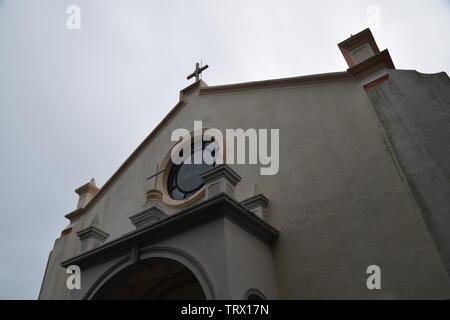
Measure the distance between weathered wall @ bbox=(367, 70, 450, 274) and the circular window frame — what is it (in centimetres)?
438

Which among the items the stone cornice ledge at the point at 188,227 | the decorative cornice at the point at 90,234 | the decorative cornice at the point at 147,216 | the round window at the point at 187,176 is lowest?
the stone cornice ledge at the point at 188,227

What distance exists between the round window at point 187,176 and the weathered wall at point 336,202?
1248mm

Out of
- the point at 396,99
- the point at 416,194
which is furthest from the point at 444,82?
the point at 416,194

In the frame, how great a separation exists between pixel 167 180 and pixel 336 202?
521 centimetres

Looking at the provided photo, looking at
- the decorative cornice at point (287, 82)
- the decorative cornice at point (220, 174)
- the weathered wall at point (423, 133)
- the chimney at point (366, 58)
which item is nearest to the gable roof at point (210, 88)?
the decorative cornice at point (287, 82)

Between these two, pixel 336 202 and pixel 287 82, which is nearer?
pixel 336 202

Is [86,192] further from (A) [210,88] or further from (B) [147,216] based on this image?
(B) [147,216]

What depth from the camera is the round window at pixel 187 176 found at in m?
9.80

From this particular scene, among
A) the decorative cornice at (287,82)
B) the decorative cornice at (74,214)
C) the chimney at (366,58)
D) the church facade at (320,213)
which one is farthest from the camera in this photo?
the decorative cornice at (74,214)

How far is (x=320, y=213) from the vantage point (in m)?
6.95

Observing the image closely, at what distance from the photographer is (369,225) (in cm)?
633
